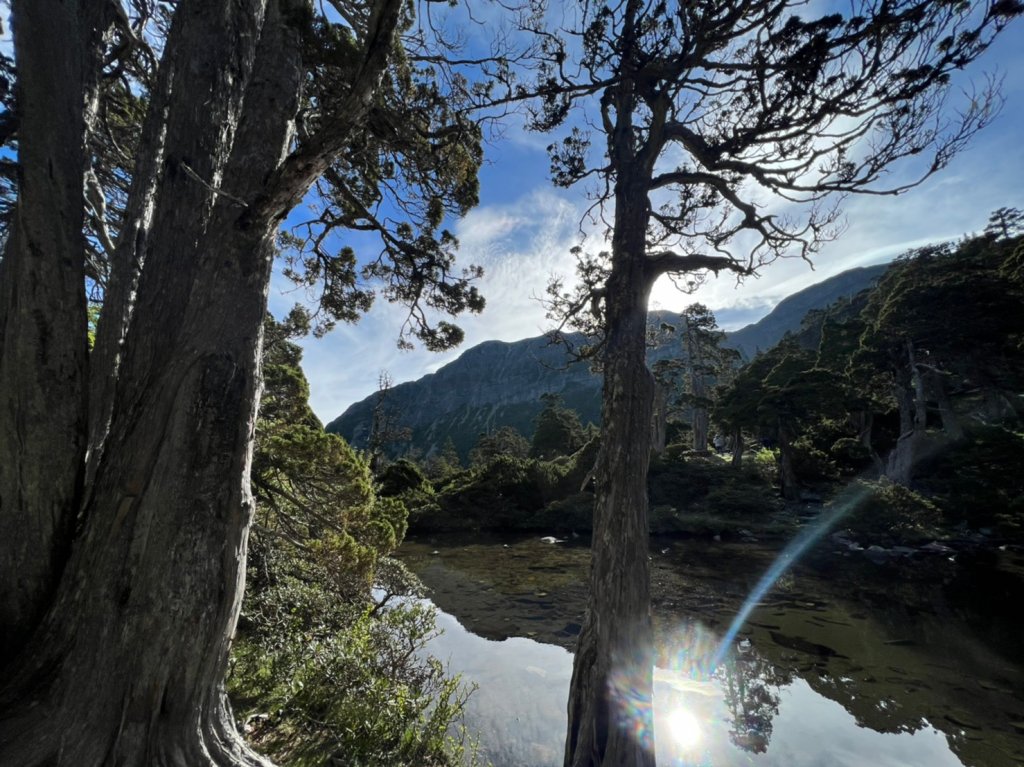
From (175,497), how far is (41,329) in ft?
4.01

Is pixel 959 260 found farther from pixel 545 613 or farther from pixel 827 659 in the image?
pixel 545 613

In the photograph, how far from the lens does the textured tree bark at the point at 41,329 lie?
6.61ft

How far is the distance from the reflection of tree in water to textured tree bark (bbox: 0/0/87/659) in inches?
279

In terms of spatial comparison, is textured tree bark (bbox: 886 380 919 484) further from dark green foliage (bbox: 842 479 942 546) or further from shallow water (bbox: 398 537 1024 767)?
shallow water (bbox: 398 537 1024 767)

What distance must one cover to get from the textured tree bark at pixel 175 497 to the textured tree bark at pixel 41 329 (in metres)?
0.18

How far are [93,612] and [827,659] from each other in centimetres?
1006

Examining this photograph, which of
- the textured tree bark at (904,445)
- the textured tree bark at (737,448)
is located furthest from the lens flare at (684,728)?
the textured tree bark at (737,448)

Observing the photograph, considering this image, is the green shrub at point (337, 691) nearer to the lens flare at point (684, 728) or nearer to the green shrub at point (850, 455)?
the lens flare at point (684, 728)

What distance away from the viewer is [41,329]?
2.20 metres

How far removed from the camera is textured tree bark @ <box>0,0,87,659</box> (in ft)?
6.61

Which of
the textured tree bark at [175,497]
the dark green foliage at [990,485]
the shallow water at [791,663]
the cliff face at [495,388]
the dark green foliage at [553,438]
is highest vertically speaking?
the cliff face at [495,388]

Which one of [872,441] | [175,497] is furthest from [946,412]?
[175,497]

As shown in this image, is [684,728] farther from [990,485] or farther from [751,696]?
[990,485]

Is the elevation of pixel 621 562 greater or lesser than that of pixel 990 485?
greater
